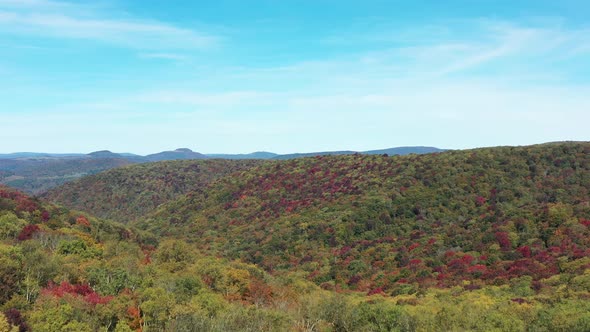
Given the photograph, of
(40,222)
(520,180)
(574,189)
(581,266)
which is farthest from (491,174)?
(40,222)

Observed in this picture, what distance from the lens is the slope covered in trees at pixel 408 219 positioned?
78.1 m

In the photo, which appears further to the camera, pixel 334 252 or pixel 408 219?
pixel 408 219

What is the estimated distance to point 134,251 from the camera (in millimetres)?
72500

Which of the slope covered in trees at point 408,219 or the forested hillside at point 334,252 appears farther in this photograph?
the slope covered in trees at point 408,219

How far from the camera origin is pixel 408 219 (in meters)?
109

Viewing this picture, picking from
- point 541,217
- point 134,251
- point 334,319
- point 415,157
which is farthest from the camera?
point 415,157

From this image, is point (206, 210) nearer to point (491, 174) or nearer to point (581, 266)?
point (491, 174)

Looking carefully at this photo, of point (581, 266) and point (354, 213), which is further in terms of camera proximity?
point (354, 213)

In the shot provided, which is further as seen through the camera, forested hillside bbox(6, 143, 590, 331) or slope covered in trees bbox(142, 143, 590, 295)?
slope covered in trees bbox(142, 143, 590, 295)

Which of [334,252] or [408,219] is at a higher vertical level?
[408,219]

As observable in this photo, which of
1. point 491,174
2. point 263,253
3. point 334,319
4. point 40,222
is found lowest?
point 263,253

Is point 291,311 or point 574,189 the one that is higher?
point 574,189

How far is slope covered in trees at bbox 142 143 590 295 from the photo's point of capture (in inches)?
3076

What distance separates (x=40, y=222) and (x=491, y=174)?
10419 centimetres
